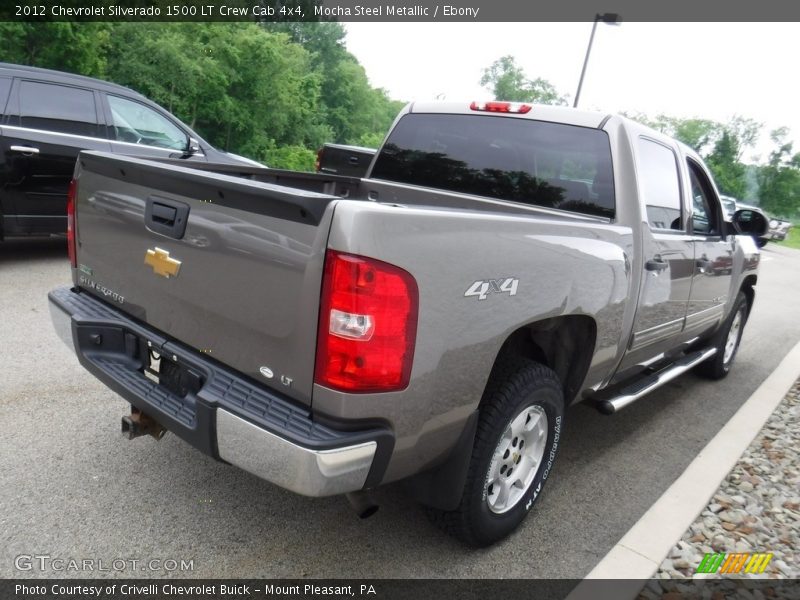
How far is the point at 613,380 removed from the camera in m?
3.44

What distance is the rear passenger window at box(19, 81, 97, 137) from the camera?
579cm

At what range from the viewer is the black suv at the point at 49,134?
18.7 ft

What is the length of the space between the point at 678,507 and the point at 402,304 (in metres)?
2.14

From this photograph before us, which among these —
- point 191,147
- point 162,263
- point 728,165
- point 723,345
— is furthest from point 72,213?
point 728,165

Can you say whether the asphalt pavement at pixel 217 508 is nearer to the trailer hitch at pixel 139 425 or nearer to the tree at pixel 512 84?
the trailer hitch at pixel 139 425

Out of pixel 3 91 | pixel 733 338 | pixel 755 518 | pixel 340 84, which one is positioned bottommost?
pixel 755 518

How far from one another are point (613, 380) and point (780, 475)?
1259mm

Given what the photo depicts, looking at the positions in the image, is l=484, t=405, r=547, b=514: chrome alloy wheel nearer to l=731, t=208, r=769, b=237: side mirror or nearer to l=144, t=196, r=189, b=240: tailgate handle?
l=144, t=196, r=189, b=240: tailgate handle

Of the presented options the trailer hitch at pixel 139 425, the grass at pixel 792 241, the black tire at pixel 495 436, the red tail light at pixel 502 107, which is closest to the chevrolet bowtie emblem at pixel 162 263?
the trailer hitch at pixel 139 425

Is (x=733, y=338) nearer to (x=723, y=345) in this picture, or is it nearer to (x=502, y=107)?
(x=723, y=345)

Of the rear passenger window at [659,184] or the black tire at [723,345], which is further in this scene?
the black tire at [723,345]

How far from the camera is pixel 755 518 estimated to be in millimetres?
3127

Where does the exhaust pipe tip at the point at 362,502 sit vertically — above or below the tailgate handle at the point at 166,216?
below

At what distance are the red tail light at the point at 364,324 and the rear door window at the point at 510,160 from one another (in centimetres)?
166
